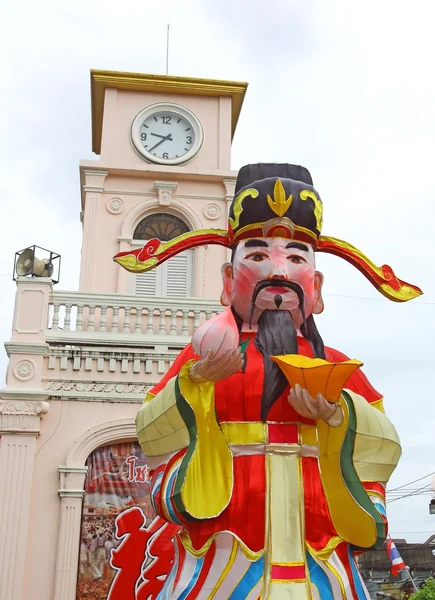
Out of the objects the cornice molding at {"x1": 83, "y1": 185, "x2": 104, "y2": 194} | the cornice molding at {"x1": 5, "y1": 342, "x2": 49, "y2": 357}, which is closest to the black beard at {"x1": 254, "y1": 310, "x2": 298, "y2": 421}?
the cornice molding at {"x1": 5, "y1": 342, "x2": 49, "y2": 357}

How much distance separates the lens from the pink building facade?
8.68 m

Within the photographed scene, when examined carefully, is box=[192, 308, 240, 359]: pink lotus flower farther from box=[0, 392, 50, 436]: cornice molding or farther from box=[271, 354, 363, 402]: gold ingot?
box=[0, 392, 50, 436]: cornice molding

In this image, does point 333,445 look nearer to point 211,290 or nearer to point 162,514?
point 162,514

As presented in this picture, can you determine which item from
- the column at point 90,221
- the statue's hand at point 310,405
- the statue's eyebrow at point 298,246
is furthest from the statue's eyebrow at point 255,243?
the column at point 90,221

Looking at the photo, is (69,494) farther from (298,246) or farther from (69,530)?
(298,246)

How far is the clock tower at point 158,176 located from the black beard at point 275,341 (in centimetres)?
672

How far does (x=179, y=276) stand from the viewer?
463 inches

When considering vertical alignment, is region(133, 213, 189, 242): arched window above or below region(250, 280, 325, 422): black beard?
above

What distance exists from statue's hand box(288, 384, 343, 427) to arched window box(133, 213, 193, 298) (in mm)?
7162

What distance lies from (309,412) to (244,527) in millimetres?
725

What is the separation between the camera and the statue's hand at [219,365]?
419 cm

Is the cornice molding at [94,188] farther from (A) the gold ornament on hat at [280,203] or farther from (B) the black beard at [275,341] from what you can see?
(B) the black beard at [275,341]

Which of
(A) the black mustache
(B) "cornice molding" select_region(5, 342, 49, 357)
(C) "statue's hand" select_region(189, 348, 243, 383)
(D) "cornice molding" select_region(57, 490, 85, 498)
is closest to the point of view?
(C) "statue's hand" select_region(189, 348, 243, 383)

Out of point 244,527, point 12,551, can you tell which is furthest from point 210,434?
point 12,551
